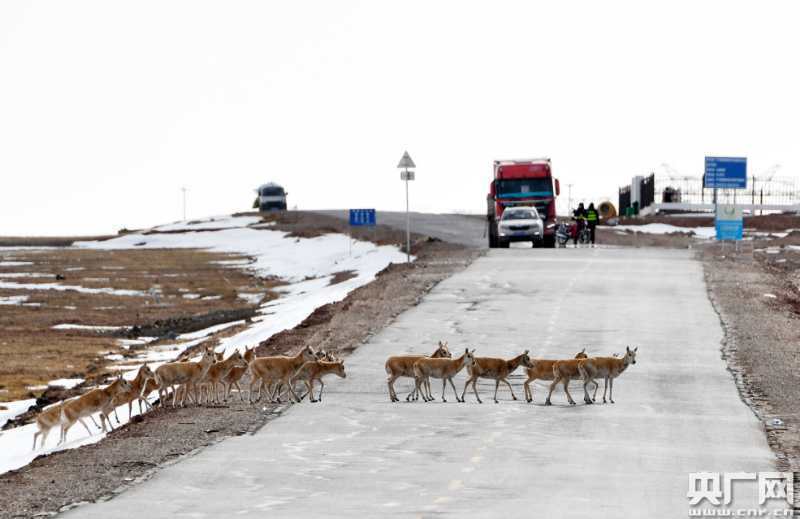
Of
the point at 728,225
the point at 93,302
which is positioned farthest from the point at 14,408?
the point at 93,302

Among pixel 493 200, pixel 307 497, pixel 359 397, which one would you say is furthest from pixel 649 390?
pixel 493 200

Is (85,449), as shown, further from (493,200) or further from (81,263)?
(81,263)

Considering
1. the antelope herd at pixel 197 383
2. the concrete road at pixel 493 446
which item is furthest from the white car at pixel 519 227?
the antelope herd at pixel 197 383

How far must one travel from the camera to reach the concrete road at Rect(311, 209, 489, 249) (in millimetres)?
77500

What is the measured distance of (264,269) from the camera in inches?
3349

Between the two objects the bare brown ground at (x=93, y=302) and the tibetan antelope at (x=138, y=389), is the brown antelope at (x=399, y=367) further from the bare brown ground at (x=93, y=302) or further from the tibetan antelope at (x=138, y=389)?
the bare brown ground at (x=93, y=302)

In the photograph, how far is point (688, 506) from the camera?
53.1ft

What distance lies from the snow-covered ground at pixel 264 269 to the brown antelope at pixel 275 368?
114 inches

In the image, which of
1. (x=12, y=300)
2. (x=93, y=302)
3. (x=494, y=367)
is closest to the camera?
(x=494, y=367)

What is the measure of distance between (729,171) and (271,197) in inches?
1698

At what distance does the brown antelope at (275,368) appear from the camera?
26.0 meters

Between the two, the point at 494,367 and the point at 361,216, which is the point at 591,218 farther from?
the point at 494,367

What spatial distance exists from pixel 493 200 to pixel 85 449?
146 ft

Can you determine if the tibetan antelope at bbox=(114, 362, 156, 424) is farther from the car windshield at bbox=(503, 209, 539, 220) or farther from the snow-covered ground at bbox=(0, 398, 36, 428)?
the car windshield at bbox=(503, 209, 539, 220)
